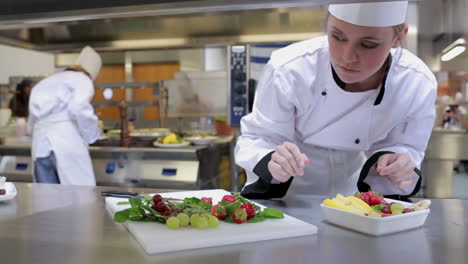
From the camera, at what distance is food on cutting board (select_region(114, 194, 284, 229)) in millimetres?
852

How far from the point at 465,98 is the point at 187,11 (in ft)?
12.2

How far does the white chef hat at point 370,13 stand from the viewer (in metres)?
1.09

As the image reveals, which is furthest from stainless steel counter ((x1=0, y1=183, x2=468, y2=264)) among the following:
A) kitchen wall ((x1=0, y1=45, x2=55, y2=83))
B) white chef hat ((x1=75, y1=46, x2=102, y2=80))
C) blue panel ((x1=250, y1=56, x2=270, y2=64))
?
kitchen wall ((x1=0, y1=45, x2=55, y2=83))

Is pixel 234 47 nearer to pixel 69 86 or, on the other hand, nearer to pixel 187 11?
pixel 69 86

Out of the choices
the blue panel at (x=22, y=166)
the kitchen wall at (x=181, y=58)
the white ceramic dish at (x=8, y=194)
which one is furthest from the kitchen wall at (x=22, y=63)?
the white ceramic dish at (x=8, y=194)

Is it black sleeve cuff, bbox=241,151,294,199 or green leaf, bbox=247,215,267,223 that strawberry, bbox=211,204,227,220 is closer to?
green leaf, bbox=247,215,267,223

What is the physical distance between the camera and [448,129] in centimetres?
364

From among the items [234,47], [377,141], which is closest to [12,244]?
[377,141]

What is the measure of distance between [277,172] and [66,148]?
7.80 feet

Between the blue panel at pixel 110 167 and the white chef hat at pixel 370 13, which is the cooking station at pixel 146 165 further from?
the white chef hat at pixel 370 13

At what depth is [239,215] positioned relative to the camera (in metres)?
0.89

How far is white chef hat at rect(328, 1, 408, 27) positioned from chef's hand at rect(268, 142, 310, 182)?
36 cm

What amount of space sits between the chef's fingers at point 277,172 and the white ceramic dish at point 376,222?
22cm

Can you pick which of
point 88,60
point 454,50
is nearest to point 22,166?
point 88,60
